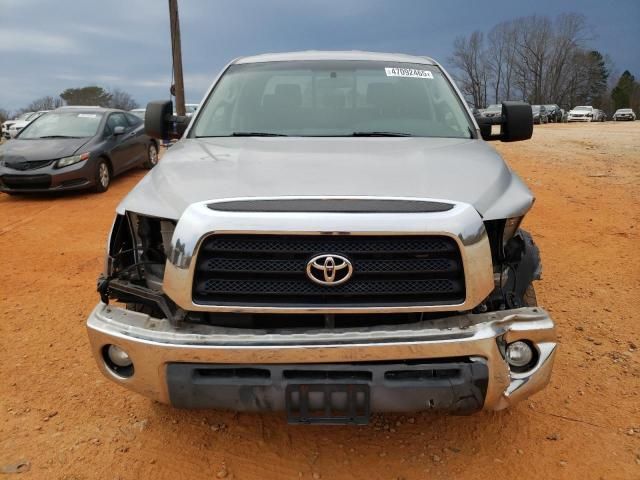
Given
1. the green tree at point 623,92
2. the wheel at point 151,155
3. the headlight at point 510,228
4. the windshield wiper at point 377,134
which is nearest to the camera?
the headlight at point 510,228

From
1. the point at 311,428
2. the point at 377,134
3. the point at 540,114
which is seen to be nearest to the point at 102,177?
the point at 377,134

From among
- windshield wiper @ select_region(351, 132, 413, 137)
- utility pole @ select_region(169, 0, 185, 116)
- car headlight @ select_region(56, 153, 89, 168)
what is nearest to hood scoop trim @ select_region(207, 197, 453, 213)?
windshield wiper @ select_region(351, 132, 413, 137)

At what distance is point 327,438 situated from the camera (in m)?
2.90

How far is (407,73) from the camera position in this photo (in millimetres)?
4055

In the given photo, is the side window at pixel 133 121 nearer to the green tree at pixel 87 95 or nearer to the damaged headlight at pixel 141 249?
the damaged headlight at pixel 141 249

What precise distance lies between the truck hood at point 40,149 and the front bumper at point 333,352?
828 cm

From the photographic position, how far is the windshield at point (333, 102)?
359 cm

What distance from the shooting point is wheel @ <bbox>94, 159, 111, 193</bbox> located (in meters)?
9.91

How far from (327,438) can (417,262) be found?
1204mm

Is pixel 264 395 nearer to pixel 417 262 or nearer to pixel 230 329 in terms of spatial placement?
pixel 230 329

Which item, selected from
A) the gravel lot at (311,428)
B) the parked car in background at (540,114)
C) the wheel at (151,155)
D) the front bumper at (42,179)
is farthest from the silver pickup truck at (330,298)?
the parked car in background at (540,114)

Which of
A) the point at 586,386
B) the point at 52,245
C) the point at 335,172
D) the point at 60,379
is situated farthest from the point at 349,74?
the point at 52,245

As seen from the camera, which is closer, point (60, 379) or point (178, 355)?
point (178, 355)

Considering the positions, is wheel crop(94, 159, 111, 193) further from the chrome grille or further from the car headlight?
the chrome grille
